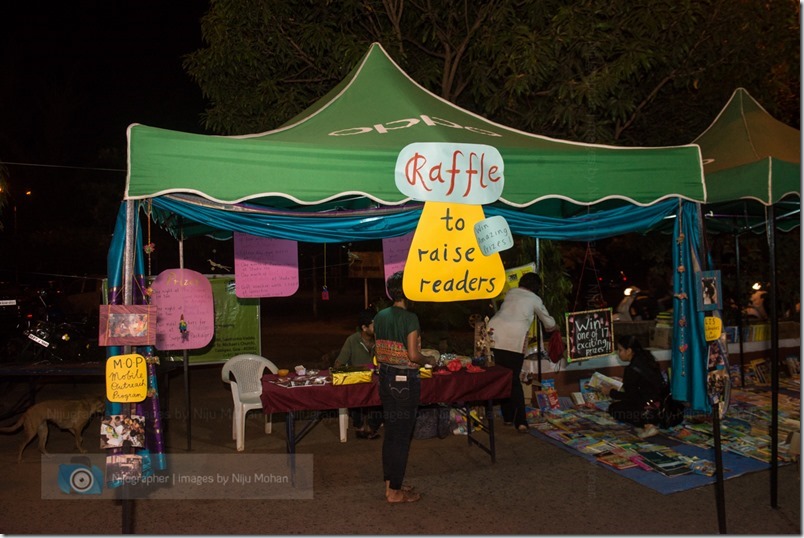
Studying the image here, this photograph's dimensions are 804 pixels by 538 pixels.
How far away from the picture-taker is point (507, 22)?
808 centimetres

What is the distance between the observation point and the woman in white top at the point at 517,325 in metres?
6.46

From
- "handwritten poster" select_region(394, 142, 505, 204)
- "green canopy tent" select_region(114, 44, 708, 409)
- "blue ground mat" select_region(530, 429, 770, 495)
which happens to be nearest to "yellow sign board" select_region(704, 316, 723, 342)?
"green canopy tent" select_region(114, 44, 708, 409)

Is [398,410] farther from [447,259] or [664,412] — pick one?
[664,412]

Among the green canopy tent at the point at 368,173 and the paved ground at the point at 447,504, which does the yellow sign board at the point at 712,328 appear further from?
the paved ground at the point at 447,504

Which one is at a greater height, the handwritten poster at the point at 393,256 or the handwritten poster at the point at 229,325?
the handwritten poster at the point at 393,256

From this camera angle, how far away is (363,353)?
6.36 m

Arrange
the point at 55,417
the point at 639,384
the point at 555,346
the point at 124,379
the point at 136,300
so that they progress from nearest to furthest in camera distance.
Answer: the point at 124,379, the point at 136,300, the point at 55,417, the point at 639,384, the point at 555,346

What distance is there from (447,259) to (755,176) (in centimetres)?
304

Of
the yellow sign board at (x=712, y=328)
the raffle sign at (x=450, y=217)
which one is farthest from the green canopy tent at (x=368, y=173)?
the yellow sign board at (x=712, y=328)

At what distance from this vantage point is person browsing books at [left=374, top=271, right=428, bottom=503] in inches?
181

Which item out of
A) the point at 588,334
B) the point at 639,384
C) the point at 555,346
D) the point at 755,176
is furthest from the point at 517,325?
the point at 755,176

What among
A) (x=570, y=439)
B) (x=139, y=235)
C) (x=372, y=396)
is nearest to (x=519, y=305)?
(x=570, y=439)

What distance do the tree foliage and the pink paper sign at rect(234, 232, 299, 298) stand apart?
293cm

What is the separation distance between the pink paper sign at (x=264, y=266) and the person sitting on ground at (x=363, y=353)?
78 centimetres
